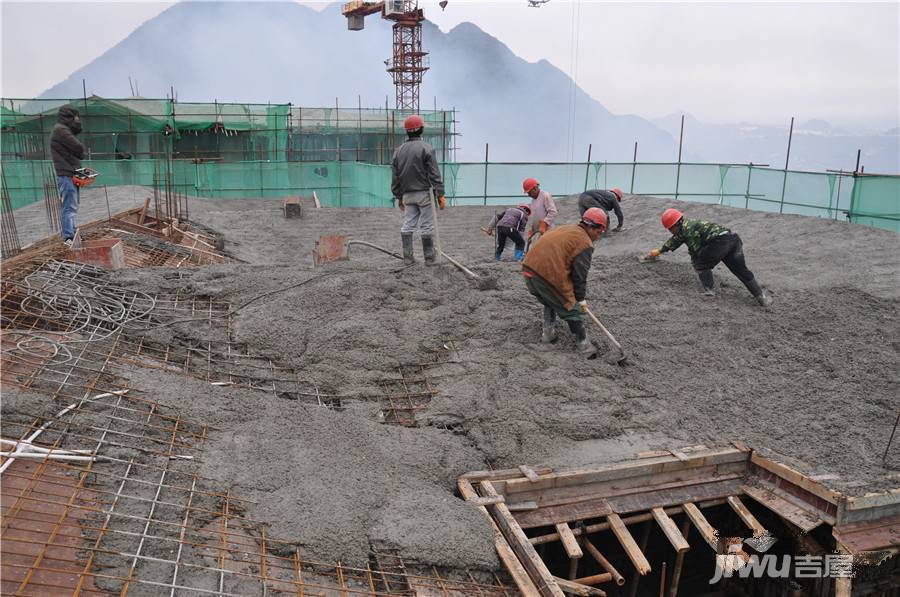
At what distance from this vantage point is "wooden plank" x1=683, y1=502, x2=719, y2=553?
14.7 ft

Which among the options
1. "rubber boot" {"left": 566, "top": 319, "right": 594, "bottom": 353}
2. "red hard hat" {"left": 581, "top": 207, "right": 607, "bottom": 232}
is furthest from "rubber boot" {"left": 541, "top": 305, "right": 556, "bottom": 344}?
"red hard hat" {"left": 581, "top": 207, "right": 607, "bottom": 232}

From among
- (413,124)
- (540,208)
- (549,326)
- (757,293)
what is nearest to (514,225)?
(540,208)

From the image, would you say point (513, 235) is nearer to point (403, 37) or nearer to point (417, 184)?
point (417, 184)

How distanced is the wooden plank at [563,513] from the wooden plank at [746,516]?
3.34 feet

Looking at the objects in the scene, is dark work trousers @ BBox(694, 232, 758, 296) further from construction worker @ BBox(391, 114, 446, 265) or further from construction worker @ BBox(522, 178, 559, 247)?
construction worker @ BBox(391, 114, 446, 265)

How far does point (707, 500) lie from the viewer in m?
4.80

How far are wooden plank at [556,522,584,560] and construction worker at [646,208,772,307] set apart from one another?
165 inches

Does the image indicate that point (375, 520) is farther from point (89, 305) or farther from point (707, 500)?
point (89, 305)

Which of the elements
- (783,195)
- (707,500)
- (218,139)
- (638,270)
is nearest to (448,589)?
(707,500)

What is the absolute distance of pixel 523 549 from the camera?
12.3 feet

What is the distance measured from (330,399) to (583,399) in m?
2.12

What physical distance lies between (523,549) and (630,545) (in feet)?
3.03

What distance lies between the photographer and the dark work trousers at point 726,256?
729cm

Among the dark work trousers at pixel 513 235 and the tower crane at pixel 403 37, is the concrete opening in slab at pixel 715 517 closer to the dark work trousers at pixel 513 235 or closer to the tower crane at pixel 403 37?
the dark work trousers at pixel 513 235
